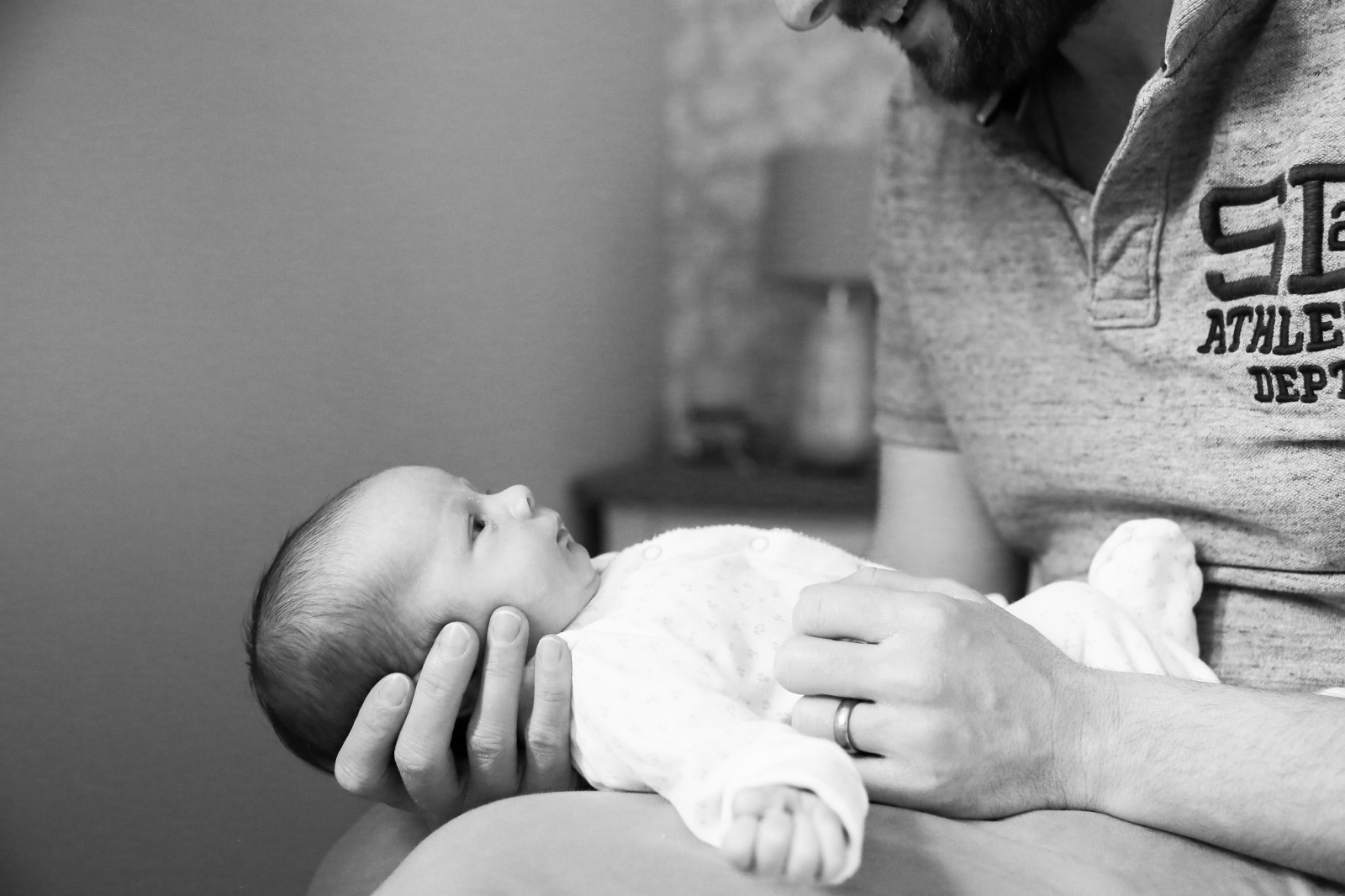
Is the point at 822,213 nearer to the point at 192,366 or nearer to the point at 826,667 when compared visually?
the point at 192,366

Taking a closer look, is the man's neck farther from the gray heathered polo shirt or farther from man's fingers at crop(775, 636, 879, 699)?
man's fingers at crop(775, 636, 879, 699)

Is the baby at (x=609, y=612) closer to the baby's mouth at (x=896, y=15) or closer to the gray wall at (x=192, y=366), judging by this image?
the gray wall at (x=192, y=366)

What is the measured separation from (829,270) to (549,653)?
73.8 inches

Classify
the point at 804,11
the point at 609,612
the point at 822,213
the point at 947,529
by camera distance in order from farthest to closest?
the point at 822,213, the point at 947,529, the point at 804,11, the point at 609,612

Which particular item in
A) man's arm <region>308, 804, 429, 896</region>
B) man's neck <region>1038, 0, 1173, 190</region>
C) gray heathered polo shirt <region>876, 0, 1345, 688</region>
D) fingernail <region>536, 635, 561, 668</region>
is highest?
man's neck <region>1038, 0, 1173, 190</region>

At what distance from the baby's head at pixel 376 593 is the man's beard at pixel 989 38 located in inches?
24.8

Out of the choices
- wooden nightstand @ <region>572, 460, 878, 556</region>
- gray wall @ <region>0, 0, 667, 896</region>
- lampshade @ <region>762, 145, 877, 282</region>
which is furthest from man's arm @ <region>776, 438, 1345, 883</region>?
lampshade @ <region>762, 145, 877, 282</region>

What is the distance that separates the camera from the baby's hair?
86cm

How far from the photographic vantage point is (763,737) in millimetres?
676

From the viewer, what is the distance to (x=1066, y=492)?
1132mm

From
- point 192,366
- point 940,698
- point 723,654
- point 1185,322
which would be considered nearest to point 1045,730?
point 940,698

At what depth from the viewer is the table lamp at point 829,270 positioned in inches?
99.0

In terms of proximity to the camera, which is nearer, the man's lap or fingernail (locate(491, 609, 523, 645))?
the man's lap

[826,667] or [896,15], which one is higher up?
[896,15]
